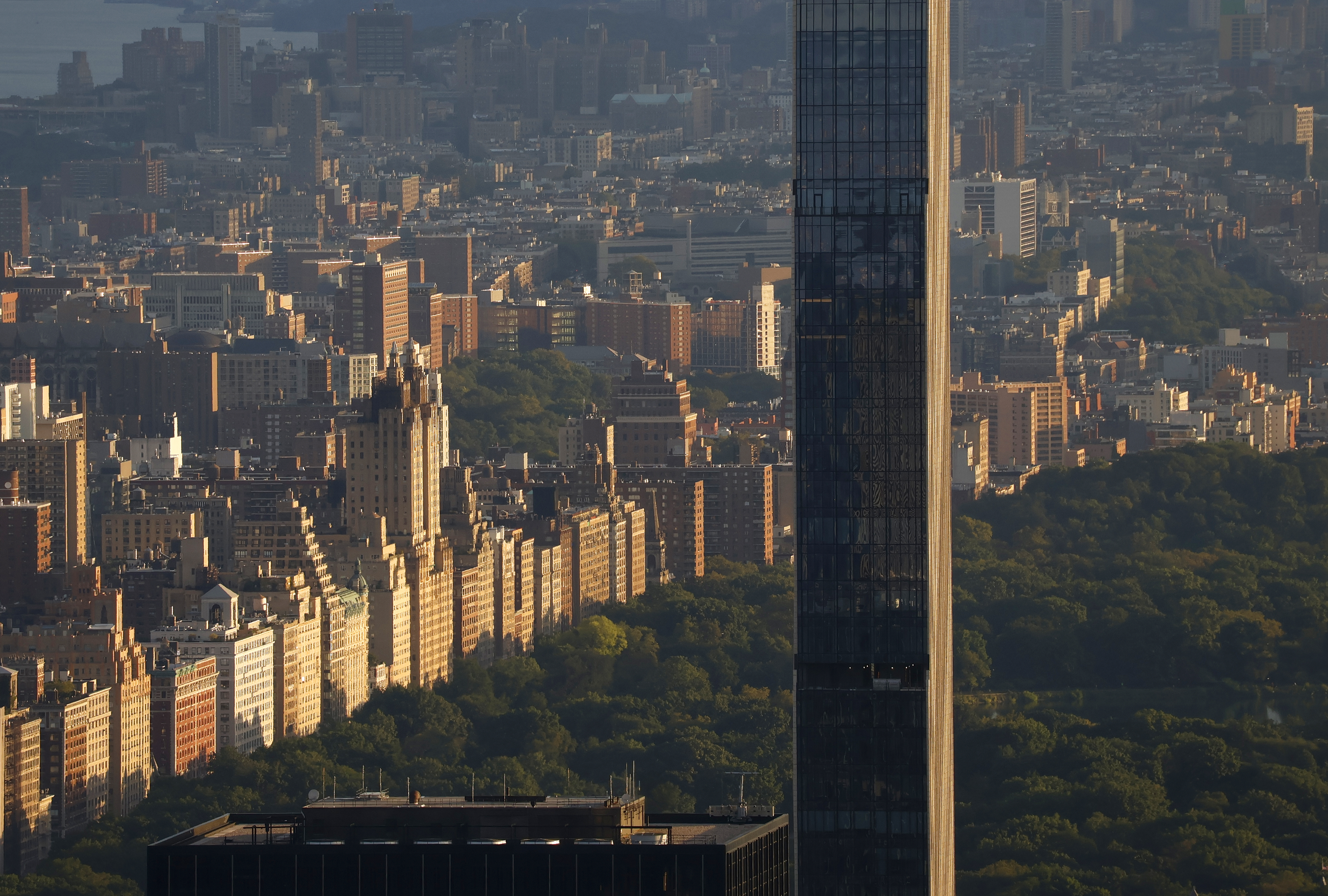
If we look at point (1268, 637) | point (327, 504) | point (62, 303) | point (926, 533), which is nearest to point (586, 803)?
point (926, 533)

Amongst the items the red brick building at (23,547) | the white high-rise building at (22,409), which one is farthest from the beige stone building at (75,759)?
the white high-rise building at (22,409)

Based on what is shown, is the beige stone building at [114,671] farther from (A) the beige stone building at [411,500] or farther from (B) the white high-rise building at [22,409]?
(B) the white high-rise building at [22,409]

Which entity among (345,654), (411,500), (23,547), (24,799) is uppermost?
(411,500)

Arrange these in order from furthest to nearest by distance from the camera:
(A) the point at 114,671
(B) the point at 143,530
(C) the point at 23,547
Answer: (B) the point at 143,530, (C) the point at 23,547, (A) the point at 114,671

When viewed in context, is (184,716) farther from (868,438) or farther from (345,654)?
(868,438)

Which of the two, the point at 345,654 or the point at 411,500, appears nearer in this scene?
the point at 345,654

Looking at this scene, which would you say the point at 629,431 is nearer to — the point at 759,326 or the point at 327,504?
the point at 327,504

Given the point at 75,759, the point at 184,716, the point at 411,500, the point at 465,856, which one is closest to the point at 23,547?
the point at 411,500
